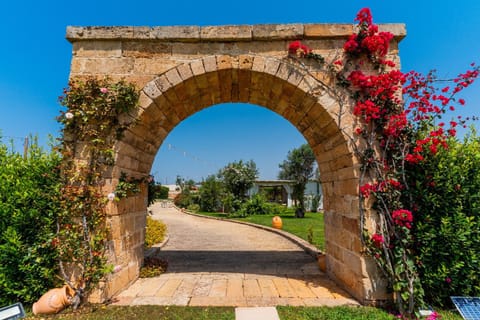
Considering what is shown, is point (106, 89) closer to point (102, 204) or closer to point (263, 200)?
point (102, 204)

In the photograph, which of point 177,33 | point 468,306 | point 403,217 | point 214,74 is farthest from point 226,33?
point 468,306

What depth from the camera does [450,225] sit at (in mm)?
2922

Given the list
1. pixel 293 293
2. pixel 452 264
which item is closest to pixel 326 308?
pixel 293 293

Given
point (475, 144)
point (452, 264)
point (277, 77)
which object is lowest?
point (452, 264)

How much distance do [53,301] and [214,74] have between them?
373 cm

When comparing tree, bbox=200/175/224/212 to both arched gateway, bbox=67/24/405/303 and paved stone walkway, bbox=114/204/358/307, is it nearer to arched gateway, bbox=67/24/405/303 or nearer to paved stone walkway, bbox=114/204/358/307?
paved stone walkway, bbox=114/204/358/307

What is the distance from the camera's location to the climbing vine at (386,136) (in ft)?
9.89

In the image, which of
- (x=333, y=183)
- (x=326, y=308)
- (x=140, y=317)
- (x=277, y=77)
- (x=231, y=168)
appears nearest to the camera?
(x=140, y=317)

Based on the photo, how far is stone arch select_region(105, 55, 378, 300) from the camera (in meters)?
3.50

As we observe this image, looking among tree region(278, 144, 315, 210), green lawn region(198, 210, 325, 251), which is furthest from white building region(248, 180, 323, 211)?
green lawn region(198, 210, 325, 251)

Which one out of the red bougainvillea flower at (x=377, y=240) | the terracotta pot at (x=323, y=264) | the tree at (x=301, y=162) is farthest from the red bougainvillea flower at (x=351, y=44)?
the tree at (x=301, y=162)

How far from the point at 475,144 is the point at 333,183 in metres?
1.89

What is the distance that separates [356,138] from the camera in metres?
3.45

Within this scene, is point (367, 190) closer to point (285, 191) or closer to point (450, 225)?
point (450, 225)
